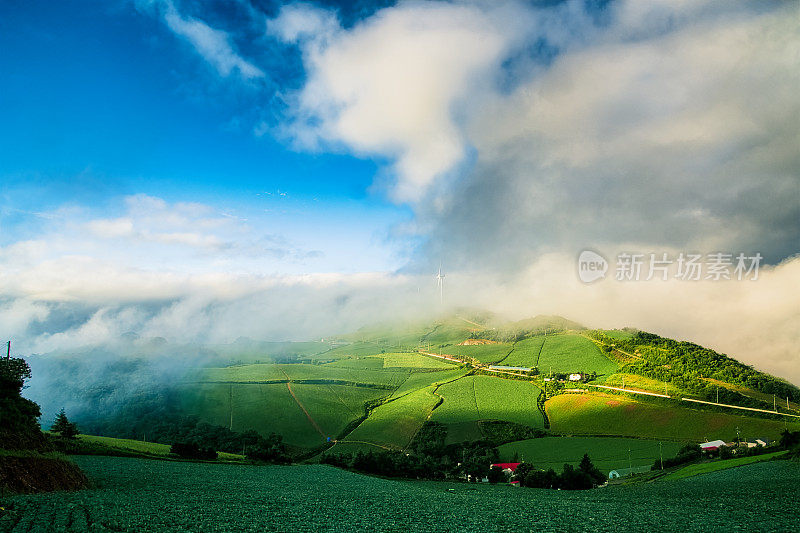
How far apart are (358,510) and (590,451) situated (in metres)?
Answer: 87.9

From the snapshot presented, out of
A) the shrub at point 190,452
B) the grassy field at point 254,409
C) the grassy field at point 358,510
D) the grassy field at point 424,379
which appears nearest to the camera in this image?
the grassy field at point 358,510

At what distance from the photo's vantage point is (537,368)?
184 metres

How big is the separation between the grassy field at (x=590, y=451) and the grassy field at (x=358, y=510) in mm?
53041

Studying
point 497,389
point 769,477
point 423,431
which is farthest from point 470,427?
point 769,477

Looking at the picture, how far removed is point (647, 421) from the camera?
112 meters

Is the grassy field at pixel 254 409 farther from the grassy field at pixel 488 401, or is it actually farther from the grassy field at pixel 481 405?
the grassy field at pixel 488 401

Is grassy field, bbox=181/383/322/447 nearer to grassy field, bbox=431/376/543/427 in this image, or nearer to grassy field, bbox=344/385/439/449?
grassy field, bbox=344/385/439/449

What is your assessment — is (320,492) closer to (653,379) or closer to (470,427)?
(470,427)

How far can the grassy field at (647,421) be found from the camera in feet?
332

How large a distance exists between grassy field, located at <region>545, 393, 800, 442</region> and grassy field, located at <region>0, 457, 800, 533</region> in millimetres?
73769

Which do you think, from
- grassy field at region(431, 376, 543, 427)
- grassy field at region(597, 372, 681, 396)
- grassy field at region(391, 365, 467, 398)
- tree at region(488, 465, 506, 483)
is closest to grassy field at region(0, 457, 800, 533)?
tree at region(488, 465, 506, 483)

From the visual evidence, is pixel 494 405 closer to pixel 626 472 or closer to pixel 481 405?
pixel 481 405

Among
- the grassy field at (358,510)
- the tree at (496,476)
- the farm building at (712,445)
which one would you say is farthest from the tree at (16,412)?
the farm building at (712,445)

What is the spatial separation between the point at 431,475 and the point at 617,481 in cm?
3529
